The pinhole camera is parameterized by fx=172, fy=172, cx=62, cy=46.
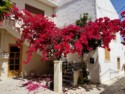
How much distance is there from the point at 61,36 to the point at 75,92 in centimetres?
398

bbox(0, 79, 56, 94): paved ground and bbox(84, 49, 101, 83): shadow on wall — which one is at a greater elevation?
bbox(84, 49, 101, 83): shadow on wall

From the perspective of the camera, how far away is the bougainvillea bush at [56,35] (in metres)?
11.3

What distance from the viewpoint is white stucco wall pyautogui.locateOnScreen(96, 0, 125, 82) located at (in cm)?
1603

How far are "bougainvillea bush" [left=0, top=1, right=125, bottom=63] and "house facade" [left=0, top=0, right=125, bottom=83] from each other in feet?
5.93

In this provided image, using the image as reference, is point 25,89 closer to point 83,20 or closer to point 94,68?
point 94,68

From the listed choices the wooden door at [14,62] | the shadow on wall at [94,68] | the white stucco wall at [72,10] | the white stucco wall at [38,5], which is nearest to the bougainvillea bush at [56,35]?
the wooden door at [14,62]

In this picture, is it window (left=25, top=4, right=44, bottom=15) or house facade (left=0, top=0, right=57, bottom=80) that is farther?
window (left=25, top=4, right=44, bottom=15)

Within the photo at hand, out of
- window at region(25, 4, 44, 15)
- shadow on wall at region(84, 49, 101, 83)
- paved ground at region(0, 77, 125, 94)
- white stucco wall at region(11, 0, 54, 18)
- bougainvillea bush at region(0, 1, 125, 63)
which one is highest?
white stucco wall at region(11, 0, 54, 18)

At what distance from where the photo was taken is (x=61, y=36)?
11.8 metres

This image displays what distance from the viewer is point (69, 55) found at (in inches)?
669

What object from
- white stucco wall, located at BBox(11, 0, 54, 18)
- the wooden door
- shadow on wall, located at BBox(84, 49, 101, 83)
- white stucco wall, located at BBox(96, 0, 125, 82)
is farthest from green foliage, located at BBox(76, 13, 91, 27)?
the wooden door

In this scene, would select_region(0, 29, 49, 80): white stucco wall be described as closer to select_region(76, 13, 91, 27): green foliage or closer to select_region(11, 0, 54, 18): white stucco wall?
select_region(11, 0, 54, 18): white stucco wall

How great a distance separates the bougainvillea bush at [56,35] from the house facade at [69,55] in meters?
1.81

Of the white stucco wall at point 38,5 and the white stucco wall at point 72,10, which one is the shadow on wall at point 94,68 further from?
the white stucco wall at point 38,5
